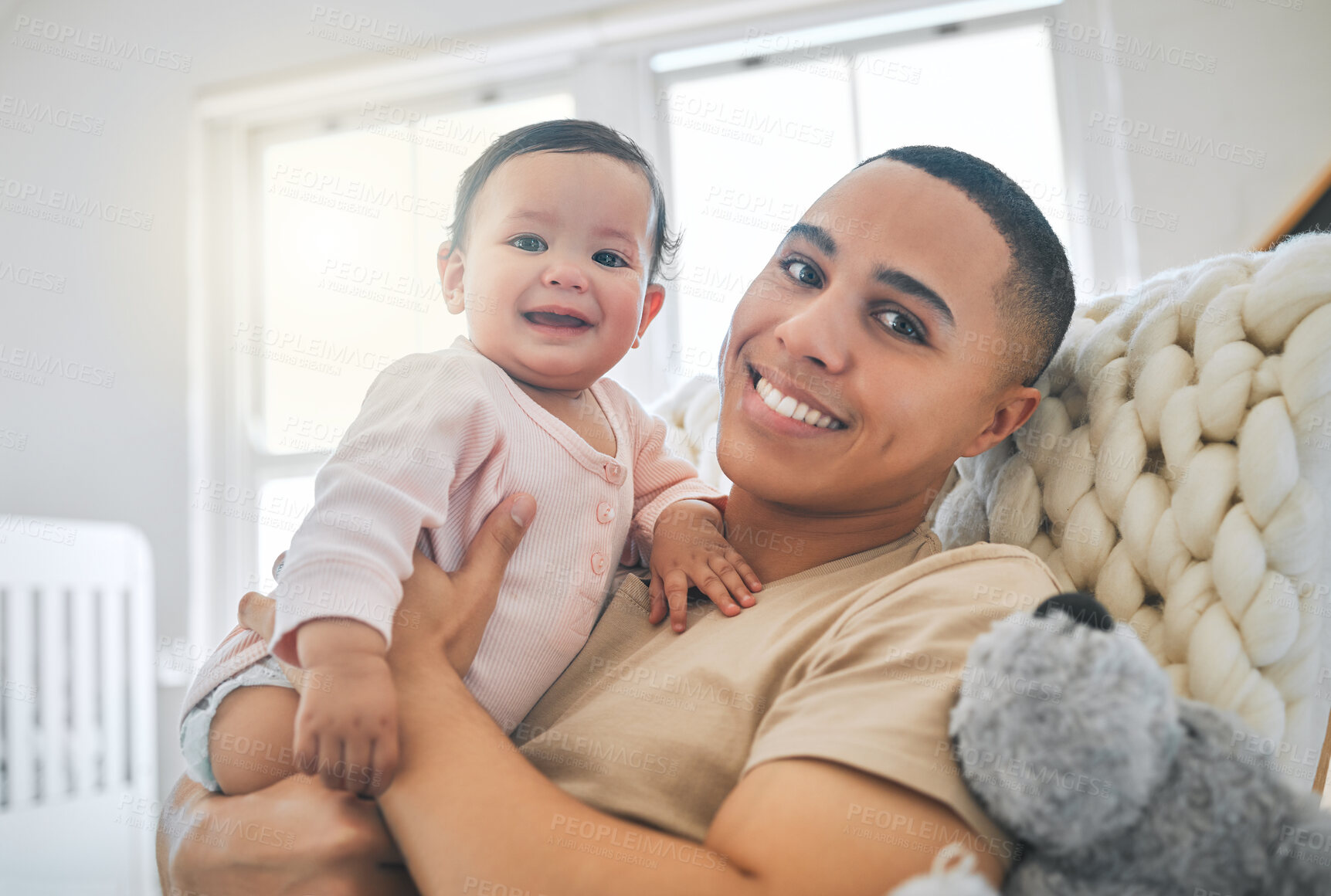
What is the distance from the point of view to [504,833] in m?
0.64

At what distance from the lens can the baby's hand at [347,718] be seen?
0.67 metres

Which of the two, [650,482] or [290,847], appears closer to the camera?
[290,847]

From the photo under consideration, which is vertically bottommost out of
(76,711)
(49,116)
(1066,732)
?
(76,711)

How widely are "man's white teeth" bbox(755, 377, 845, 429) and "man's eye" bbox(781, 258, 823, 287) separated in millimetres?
142

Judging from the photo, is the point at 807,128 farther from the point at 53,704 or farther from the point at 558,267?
the point at 53,704

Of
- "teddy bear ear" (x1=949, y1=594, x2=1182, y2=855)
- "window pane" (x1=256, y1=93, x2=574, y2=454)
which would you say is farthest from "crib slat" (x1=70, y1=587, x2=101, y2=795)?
"teddy bear ear" (x1=949, y1=594, x2=1182, y2=855)

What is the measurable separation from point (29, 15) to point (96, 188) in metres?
0.86

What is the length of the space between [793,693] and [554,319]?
547 millimetres

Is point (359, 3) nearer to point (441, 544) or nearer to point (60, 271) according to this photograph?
point (60, 271)

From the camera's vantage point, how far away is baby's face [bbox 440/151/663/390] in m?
1.04

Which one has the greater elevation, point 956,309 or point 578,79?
point 578,79

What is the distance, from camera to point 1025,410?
101 cm

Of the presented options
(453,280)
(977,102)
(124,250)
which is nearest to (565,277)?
(453,280)

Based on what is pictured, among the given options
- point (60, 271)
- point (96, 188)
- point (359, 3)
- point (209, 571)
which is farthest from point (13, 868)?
point (359, 3)
